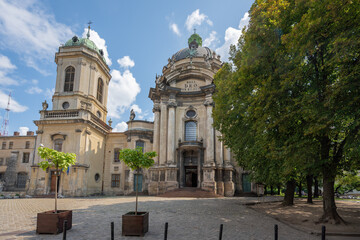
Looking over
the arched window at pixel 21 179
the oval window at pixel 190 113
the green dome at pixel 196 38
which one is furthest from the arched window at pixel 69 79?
the green dome at pixel 196 38

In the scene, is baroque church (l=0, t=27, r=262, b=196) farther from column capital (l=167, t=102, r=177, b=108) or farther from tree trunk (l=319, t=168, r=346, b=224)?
tree trunk (l=319, t=168, r=346, b=224)

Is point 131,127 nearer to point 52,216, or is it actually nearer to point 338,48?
point 52,216

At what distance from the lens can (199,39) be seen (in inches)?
2058

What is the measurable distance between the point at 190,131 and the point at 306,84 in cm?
2452

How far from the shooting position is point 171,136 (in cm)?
3381

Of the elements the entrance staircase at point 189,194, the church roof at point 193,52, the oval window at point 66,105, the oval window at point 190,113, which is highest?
the church roof at point 193,52

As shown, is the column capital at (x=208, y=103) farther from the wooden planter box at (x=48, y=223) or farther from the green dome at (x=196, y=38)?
the wooden planter box at (x=48, y=223)

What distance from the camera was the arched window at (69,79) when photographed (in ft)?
115

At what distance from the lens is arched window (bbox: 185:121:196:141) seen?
35281mm

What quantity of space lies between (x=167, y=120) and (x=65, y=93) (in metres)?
15.3

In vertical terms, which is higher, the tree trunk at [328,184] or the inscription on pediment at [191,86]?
the inscription on pediment at [191,86]

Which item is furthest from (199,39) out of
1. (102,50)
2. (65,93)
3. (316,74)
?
(316,74)

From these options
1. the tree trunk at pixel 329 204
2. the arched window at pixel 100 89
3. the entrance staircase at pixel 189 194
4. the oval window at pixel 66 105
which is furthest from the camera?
the arched window at pixel 100 89

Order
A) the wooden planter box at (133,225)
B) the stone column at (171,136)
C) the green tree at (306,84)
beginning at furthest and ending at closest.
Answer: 1. the stone column at (171,136)
2. the green tree at (306,84)
3. the wooden planter box at (133,225)
